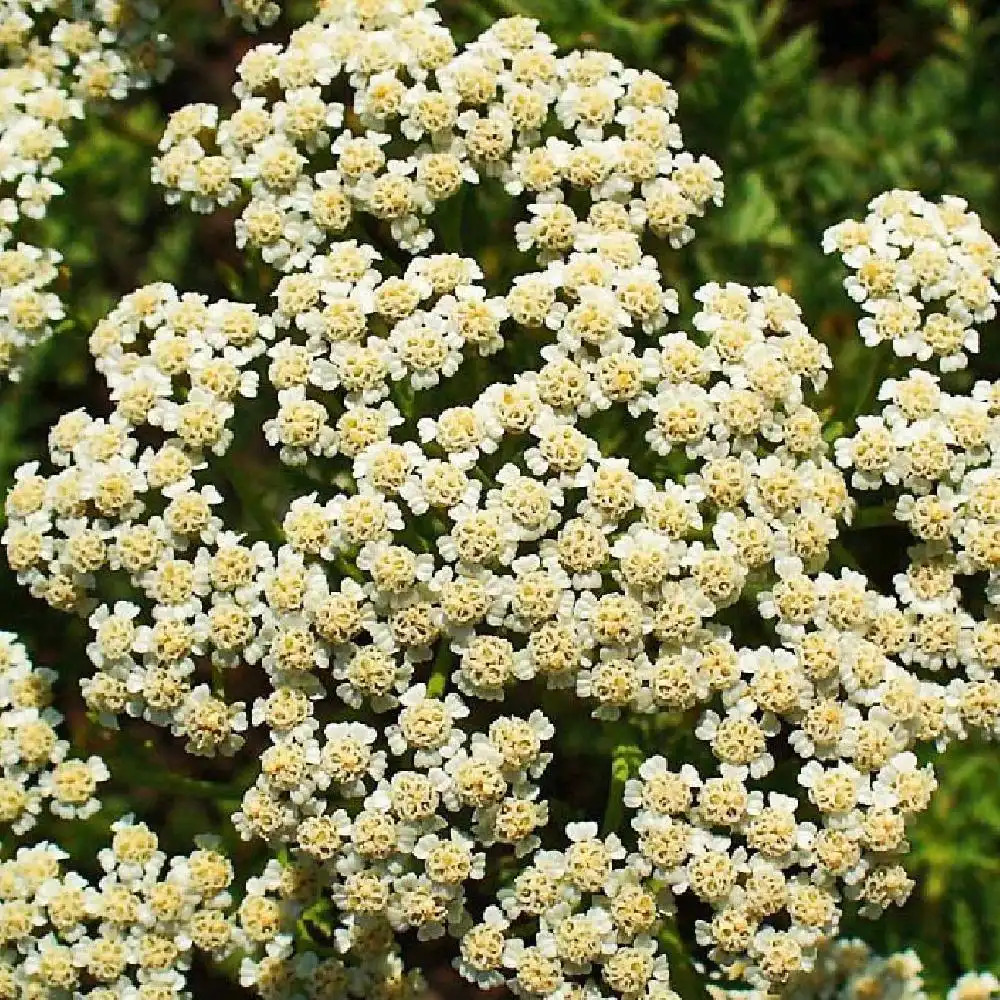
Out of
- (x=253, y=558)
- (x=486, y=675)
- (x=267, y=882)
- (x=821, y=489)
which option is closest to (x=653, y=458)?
(x=821, y=489)

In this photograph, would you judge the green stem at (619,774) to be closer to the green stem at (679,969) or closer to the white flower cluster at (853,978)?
the green stem at (679,969)

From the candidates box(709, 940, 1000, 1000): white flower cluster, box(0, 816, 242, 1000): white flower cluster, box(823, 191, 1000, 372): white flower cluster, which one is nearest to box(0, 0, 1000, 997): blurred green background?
box(0, 816, 242, 1000): white flower cluster

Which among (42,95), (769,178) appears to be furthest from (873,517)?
(42,95)

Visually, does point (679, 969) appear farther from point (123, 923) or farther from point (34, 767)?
→ point (34, 767)

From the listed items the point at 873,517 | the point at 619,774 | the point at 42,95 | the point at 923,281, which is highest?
the point at 42,95

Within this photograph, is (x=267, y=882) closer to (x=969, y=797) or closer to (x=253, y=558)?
(x=253, y=558)

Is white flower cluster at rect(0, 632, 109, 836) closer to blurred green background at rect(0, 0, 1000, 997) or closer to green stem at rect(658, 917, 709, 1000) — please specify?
blurred green background at rect(0, 0, 1000, 997)
